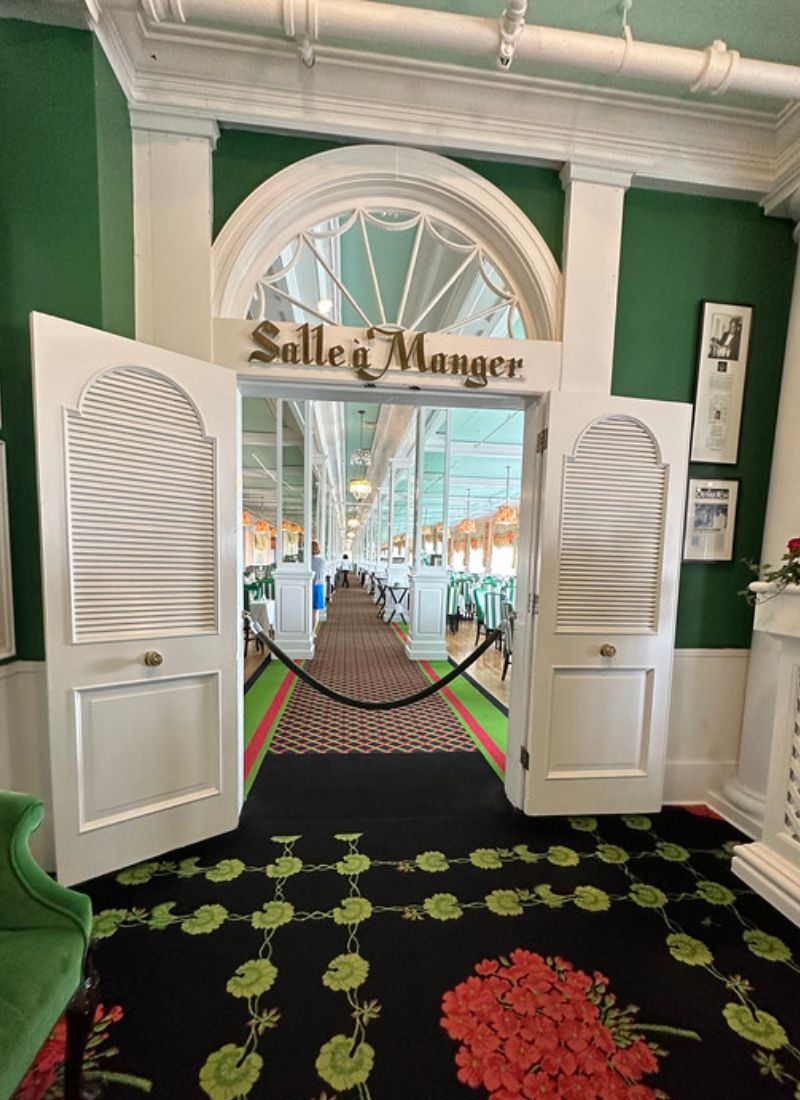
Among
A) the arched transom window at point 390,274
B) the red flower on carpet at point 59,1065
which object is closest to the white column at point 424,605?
the arched transom window at point 390,274

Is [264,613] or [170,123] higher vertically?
[170,123]

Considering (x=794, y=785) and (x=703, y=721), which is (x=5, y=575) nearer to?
(x=794, y=785)

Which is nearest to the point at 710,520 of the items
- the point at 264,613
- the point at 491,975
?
the point at 491,975

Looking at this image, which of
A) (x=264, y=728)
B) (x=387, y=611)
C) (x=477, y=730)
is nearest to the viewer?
(x=264, y=728)

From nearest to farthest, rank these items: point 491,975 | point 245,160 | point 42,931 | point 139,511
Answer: point 42,931 → point 491,975 → point 139,511 → point 245,160

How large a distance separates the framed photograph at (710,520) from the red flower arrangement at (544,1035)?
2129 millimetres

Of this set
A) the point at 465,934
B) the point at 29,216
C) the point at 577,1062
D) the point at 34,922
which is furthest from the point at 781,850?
the point at 29,216

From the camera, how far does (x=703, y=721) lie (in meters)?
2.72

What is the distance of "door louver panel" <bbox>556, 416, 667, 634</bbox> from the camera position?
2.38 metres

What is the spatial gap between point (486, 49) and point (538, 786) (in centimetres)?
331

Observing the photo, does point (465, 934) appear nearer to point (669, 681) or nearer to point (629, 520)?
point (669, 681)

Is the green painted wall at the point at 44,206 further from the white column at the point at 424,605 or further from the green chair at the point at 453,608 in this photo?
the green chair at the point at 453,608

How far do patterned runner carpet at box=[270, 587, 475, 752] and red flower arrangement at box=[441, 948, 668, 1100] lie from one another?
6.11 feet

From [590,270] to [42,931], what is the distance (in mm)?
3355
